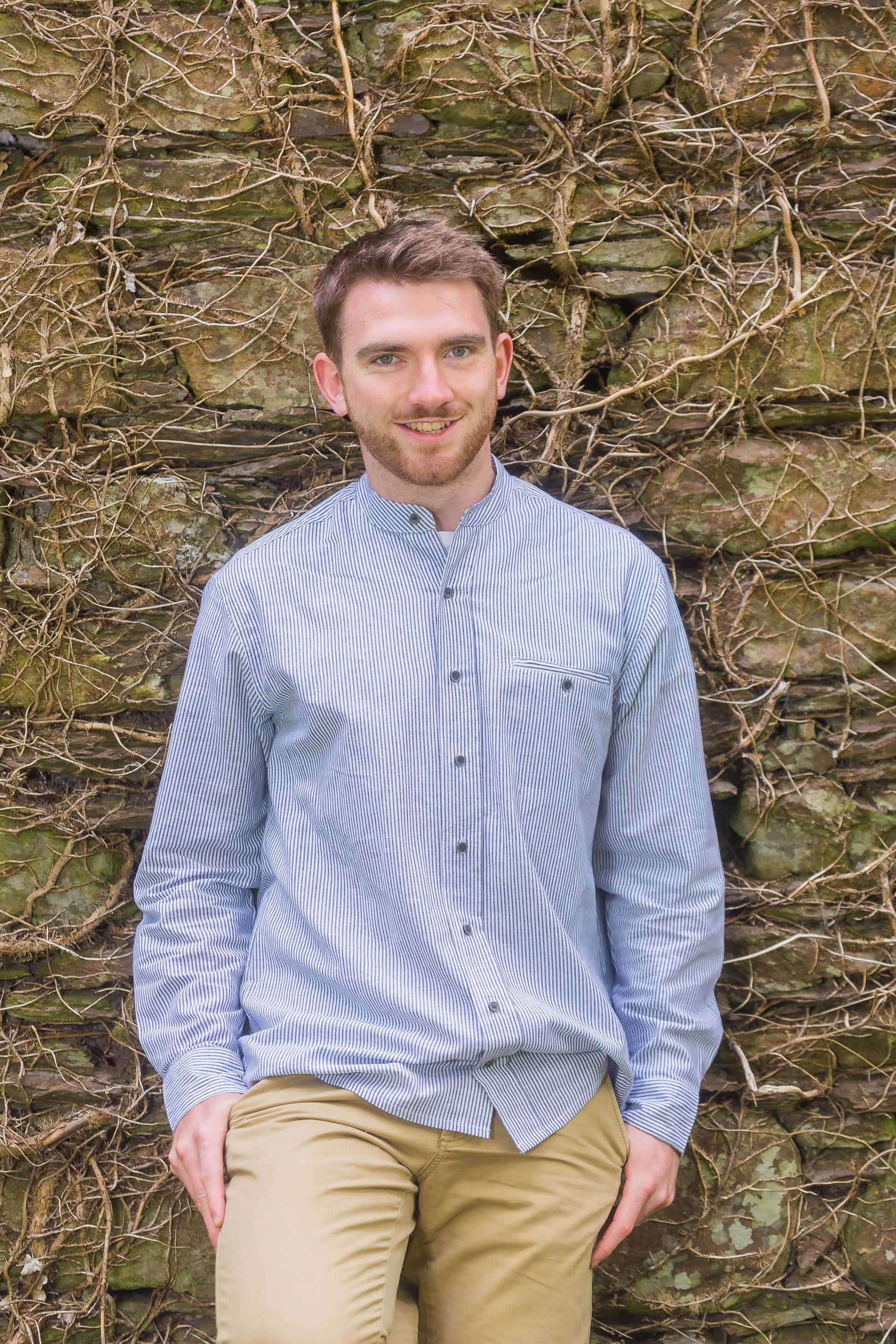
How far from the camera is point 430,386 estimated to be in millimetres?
1551

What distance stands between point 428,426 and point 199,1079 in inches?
42.9

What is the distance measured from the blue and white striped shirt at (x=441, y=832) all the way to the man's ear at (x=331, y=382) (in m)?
0.17

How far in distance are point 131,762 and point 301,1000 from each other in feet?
2.53

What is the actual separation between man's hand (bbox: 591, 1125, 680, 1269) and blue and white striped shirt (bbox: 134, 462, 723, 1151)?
3 centimetres

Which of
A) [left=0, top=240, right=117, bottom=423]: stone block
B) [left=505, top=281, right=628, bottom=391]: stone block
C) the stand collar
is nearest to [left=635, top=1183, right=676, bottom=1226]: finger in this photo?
the stand collar

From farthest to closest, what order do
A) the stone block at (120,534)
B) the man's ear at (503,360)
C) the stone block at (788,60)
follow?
the stone block at (120,534) < the stone block at (788,60) < the man's ear at (503,360)

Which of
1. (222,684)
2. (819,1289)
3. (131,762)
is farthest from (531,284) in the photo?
(819,1289)

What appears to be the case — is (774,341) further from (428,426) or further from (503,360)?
(428,426)

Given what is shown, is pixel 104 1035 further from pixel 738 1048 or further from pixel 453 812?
pixel 738 1048

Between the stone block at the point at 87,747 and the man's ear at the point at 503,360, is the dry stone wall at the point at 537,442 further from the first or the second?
the man's ear at the point at 503,360

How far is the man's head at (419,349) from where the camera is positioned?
1568 mm

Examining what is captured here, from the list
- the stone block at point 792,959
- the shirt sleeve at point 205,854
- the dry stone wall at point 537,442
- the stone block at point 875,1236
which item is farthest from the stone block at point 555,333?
the stone block at point 875,1236

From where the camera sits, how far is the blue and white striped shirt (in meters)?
1.49

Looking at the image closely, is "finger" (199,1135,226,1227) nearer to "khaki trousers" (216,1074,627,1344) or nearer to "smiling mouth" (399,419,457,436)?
"khaki trousers" (216,1074,627,1344)
